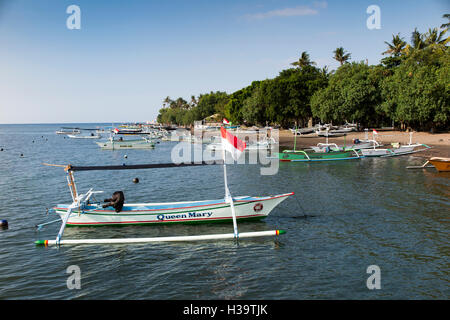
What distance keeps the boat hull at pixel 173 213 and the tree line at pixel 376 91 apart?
155 ft

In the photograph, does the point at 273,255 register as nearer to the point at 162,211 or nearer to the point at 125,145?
the point at 162,211

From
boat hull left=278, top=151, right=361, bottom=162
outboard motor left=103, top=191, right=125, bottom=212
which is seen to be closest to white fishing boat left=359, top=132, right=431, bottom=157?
boat hull left=278, top=151, right=361, bottom=162

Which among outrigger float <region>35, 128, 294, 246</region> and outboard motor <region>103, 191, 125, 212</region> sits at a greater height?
outboard motor <region>103, 191, 125, 212</region>

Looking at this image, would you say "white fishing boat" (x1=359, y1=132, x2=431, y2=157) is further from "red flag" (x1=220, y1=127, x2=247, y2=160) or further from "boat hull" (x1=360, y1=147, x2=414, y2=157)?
"red flag" (x1=220, y1=127, x2=247, y2=160)

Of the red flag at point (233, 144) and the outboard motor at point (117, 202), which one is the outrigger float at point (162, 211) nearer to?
the outboard motor at point (117, 202)

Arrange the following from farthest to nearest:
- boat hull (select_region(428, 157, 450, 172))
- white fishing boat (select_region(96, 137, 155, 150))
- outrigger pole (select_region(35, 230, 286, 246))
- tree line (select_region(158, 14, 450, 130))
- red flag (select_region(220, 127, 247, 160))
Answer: white fishing boat (select_region(96, 137, 155, 150)), tree line (select_region(158, 14, 450, 130)), boat hull (select_region(428, 157, 450, 172)), outrigger pole (select_region(35, 230, 286, 246)), red flag (select_region(220, 127, 247, 160))

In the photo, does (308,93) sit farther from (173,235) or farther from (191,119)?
(191,119)

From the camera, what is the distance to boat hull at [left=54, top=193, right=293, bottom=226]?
Result: 60.1 feet

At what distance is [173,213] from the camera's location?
1845 cm

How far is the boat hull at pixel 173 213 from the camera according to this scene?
18.3 m

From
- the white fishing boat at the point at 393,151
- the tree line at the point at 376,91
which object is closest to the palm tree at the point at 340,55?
the tree line at the point at 376,91

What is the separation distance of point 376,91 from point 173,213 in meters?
61.5

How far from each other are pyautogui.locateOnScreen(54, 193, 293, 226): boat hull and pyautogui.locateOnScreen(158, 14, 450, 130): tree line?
47359 millimetres

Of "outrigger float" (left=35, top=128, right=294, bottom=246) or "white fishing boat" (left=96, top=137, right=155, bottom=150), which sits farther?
"white fishing boat" (left=96, top=137, right=155, bottom=150)
